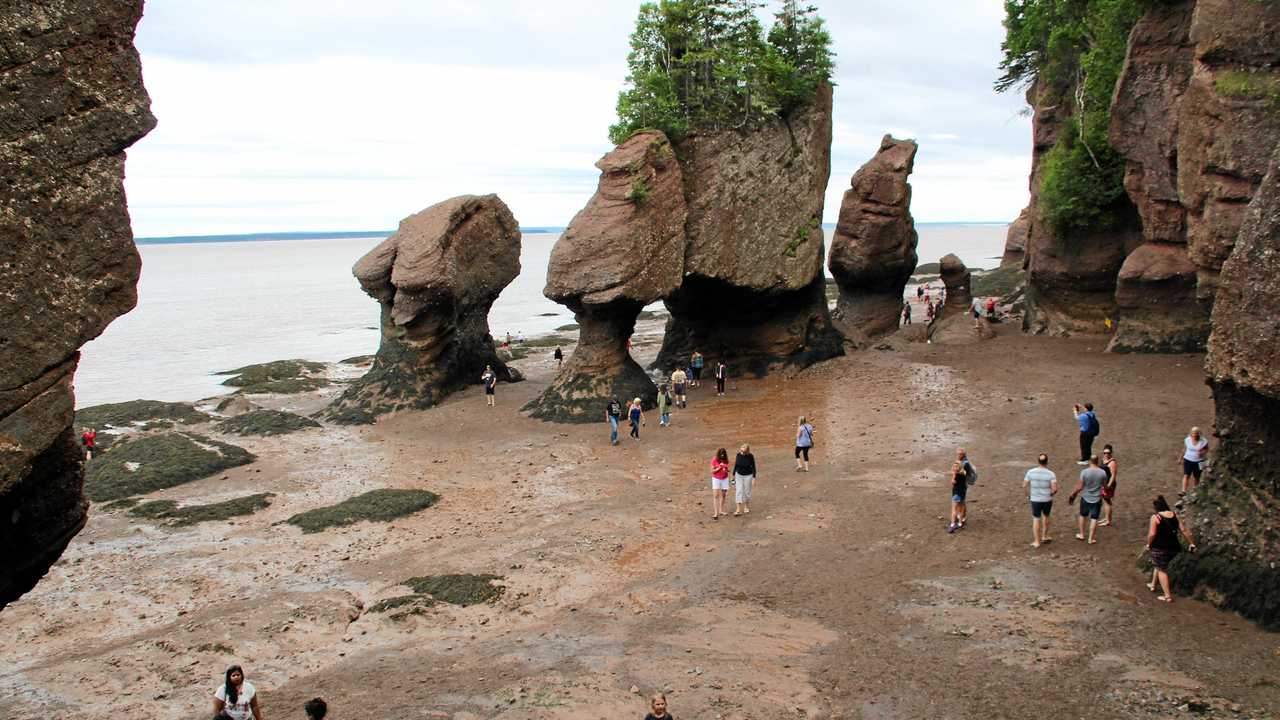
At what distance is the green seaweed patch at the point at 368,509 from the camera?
22.8 m

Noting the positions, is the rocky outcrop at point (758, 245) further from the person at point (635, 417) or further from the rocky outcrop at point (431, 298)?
the rocky outcrop at point (431, 298)

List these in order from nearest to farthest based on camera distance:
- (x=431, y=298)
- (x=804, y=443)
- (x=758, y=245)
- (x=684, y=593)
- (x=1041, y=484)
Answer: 1. (x=684, y=593)
2. (x=1041, y=484)
3. (x=804, y=443)
4. (x=431, y=298)
5. (x=758, y=245)

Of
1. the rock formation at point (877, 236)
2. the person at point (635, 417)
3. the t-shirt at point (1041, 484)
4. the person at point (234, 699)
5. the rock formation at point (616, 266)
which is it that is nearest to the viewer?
the person at point (234, 699)

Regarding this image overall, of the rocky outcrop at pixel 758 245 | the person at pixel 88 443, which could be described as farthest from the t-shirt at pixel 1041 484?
the person at pixel 88 443

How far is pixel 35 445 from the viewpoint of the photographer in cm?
826

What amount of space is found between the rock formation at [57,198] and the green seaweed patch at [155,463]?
19.9 meters

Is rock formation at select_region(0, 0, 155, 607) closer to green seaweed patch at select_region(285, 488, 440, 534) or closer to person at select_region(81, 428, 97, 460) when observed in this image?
green seaweed patch at select_region(285, 488, 440, 534)

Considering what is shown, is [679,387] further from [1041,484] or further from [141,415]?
[141,415]

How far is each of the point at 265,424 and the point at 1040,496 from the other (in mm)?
27444

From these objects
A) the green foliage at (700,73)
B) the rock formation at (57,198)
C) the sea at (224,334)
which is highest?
the green foliage at (700,73)

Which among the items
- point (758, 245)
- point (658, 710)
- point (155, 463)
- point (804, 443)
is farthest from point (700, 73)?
point (658, 710)

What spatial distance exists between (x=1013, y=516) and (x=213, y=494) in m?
20.6

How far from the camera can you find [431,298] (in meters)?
36.1

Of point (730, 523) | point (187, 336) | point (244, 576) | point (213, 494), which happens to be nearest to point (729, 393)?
point (730, 523)
